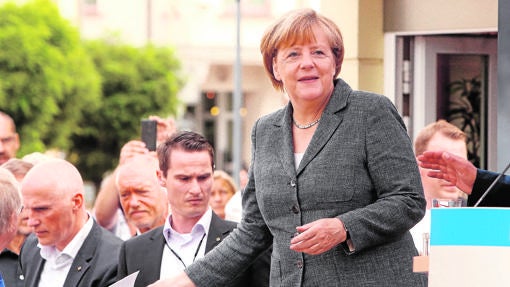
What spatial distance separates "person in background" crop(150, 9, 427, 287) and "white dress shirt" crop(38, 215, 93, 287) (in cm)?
185

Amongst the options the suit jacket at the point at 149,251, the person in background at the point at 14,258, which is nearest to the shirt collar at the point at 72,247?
the person in background at the point at 14,258

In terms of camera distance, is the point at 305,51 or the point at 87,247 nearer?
the point at 305,51

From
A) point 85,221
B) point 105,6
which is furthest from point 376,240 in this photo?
point 105,6

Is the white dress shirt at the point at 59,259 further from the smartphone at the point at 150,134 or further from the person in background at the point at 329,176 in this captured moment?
the person in background at the point at 329,176

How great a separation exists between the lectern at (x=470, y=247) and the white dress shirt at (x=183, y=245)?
2132 mm

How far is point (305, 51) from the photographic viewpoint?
4.22 m

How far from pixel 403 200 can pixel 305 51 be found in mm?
627

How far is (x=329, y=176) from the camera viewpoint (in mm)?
4094

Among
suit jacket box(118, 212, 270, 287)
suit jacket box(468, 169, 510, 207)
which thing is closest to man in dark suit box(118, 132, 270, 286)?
suit jacket box(118, 212, 270, 287)

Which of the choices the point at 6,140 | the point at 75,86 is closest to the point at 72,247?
the point at 6,140

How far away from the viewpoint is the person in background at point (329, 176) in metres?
4.02

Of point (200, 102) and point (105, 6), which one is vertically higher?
point (105, 6)

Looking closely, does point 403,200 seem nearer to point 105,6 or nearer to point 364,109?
point 364,109

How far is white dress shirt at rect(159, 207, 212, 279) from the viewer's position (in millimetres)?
5477
